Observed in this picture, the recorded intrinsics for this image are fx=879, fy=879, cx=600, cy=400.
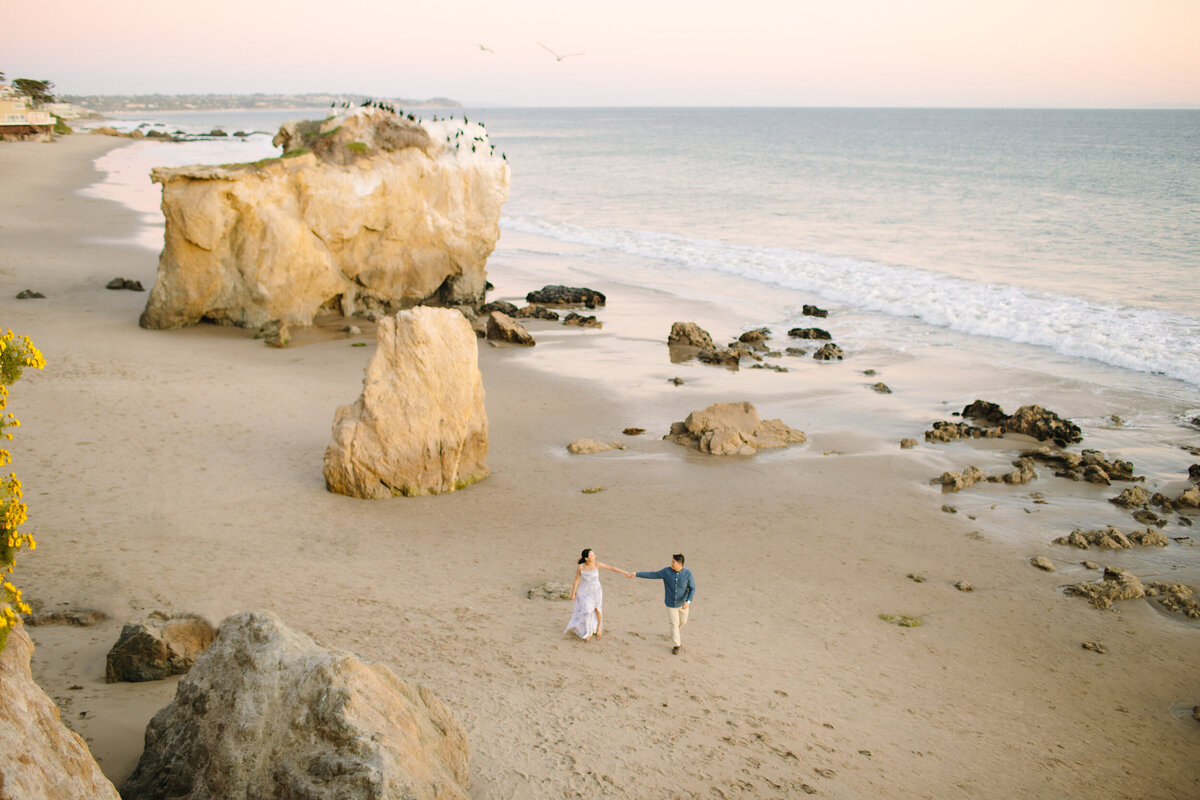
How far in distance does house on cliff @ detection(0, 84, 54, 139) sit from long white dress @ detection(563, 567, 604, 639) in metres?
84.7

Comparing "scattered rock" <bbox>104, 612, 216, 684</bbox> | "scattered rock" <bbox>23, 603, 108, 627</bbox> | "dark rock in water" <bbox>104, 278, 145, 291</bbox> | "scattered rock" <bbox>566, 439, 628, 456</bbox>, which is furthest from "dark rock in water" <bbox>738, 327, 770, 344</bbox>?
"scattered rock" <bbox>104, 612, 216, 684</bbox>

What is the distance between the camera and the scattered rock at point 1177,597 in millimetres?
10164

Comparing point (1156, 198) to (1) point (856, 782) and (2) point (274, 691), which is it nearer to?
(1) point (856, 782)

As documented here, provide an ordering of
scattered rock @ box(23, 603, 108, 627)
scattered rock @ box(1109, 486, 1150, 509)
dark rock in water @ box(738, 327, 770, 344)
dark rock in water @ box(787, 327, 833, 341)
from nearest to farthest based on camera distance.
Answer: scattered rock @ box(23, 603, 108, 627), scattered rock @ box(1109, 486, 1150, 509), dark rock in water @ box(738, 327, 770, 344), dark rock in water @ box(787, 327, 833, 341)

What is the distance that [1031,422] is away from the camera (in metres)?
15.9

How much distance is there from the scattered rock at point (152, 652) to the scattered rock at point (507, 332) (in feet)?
48.4

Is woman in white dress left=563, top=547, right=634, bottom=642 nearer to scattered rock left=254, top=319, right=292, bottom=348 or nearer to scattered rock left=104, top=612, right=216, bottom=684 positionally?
scattered rock left=104, top=612, right=216, bottom=684

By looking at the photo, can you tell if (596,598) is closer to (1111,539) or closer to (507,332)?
(1111,539)

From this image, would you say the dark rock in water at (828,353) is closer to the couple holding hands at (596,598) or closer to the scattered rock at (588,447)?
the scattered rock at (588,447)

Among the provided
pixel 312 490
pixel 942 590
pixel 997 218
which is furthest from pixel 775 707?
pixel 997 218

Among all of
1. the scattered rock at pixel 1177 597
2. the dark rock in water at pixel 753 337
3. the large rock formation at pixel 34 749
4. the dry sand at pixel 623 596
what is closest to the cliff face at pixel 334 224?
the dry sand at pixel 623 596

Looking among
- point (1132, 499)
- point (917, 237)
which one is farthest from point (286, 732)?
point (917, 237)

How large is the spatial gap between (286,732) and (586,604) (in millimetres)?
3966

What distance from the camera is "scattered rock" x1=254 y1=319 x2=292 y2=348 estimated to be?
19.7m
